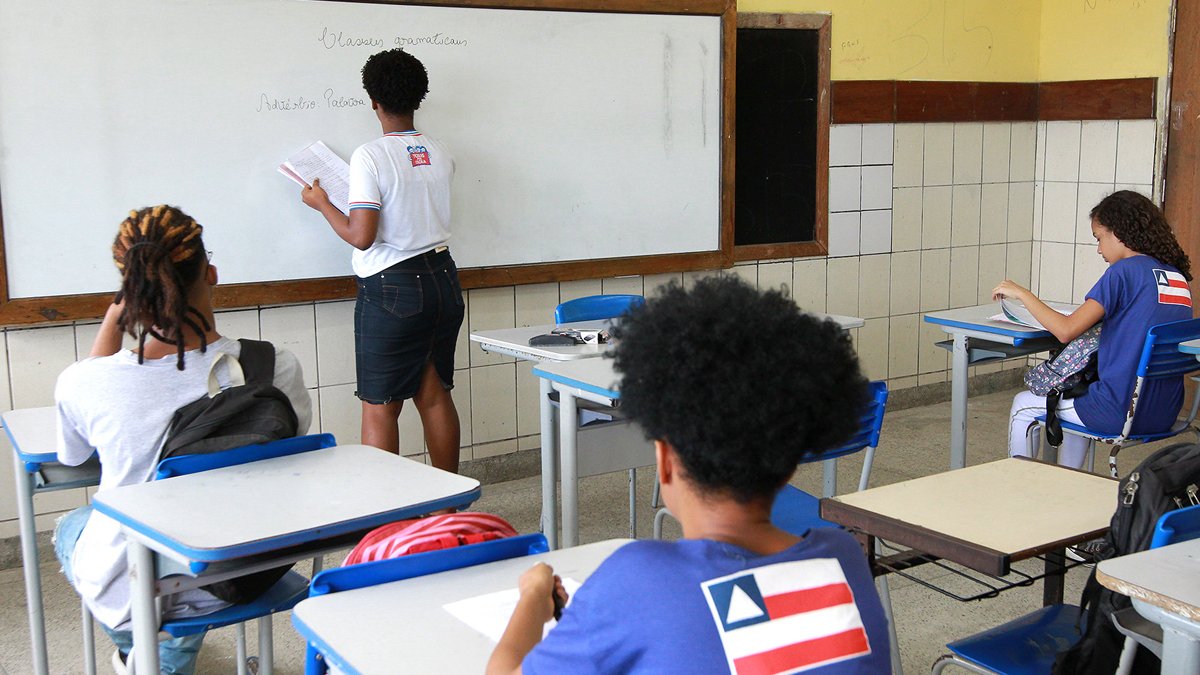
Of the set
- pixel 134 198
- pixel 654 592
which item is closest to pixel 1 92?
pixel 134 198

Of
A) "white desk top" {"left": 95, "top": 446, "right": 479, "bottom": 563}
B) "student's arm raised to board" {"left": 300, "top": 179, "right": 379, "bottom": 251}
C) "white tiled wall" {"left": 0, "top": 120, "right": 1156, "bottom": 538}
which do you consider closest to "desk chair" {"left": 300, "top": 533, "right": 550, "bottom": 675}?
"white desk top" {"left": 95, "top": 446, "right": 479, "bottom": 563}

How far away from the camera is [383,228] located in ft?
Answer: 12.6

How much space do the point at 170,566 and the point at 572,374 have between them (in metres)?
1.31

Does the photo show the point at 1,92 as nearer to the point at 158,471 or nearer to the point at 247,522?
the point at 158,471

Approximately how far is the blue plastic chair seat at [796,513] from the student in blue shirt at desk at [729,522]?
153cm

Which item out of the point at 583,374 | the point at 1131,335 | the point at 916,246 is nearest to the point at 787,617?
the point at 583,374

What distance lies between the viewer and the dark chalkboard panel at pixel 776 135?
16.9 feet

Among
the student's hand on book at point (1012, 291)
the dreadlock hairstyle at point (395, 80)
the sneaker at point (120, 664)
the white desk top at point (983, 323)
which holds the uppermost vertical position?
the dreadlock hairstyle at point (395, 80)

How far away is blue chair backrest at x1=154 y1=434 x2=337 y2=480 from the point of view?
216cm

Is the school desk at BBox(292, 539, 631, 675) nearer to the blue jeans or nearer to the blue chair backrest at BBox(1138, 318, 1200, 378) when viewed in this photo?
the blue jeans

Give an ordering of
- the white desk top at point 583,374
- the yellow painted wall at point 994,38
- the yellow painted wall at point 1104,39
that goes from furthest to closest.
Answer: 1. the yellow painted wall at point 1104,39
2. the yellow painted wall at point 994,38
3. the white desk top at point 583,374

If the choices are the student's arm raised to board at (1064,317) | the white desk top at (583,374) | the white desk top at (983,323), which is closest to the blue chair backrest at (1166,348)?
the student's arm raised to board at (1064,317)

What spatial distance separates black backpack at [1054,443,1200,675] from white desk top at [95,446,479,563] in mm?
1066

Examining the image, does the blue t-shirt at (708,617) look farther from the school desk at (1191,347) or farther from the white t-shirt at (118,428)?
the school desk at (1191,347)
